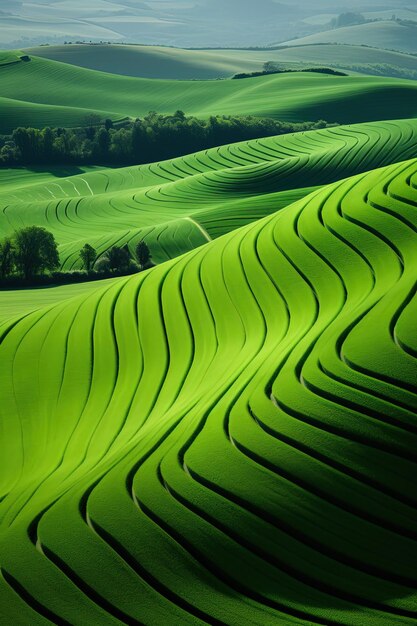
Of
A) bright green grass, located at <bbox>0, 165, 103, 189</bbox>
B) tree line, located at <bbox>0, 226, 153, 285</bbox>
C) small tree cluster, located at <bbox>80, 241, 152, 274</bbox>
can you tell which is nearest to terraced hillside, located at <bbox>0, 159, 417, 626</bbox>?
tree line, located at <bbox>0, 226, 153, 285</bbox>

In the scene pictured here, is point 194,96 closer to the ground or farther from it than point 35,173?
farther from it

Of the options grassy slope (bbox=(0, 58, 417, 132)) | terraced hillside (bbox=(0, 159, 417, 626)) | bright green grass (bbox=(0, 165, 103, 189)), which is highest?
grassy slope (bbox=(0, 58, 417, 132))

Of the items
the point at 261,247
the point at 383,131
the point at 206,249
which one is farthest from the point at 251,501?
the point at 383,131

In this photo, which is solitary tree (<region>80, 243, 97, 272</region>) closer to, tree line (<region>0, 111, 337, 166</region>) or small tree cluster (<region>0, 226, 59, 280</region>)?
small tree cluster (<region>0, 226, 59, 280</region>)

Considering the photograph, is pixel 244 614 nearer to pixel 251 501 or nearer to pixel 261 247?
pixel 251 501

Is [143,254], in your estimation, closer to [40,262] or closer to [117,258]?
[117,258]

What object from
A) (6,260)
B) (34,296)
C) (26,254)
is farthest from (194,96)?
(34,296)
